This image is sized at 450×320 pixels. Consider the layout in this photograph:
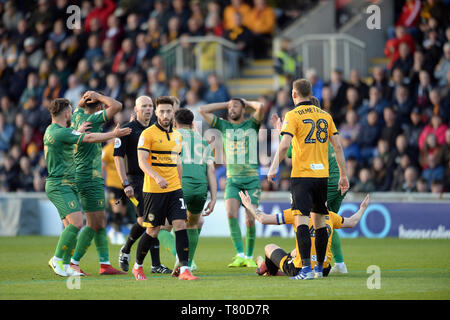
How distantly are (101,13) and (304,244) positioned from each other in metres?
17.2

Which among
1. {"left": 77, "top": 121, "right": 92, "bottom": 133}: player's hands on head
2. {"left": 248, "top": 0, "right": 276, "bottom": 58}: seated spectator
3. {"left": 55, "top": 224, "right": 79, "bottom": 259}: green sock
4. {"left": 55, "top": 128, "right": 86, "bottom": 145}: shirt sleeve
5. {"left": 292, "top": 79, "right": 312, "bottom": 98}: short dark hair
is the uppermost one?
{"left": 248, "top": 0, "right": 276, "bottom": 58}: seated spectator

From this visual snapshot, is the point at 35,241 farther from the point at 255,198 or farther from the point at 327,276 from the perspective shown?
the point at 327,276

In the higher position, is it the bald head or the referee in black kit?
the bald head

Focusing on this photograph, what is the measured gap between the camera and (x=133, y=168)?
11.5m

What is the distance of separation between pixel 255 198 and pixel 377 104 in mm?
7005

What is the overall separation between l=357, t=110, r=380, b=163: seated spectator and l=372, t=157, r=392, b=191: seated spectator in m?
0.60

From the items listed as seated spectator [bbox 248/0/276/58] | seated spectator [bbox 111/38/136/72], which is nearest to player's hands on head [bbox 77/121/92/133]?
seated spectator [bbox 248/0/276/58]

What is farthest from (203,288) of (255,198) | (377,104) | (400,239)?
(377,104)

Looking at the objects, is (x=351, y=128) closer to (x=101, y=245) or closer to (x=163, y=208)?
(x=101, y=245)

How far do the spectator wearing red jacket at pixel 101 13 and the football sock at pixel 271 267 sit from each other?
52.6ft

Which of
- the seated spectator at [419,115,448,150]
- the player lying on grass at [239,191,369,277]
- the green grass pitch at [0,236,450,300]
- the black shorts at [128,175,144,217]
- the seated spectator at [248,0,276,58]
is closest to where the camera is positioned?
the green grass pitch at [0,236,450,300]

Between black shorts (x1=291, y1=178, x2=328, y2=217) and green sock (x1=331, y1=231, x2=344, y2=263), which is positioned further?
green sock (x1=331, y1=231, x2=344, y2=263)

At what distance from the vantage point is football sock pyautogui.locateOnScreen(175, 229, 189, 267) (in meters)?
9.76

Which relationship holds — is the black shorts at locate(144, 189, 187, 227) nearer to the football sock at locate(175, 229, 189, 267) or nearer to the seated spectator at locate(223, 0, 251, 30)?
the football sock at locate(175, 229, 189, 267)
